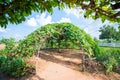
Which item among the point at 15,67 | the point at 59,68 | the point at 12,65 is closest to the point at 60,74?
the point at 59,68

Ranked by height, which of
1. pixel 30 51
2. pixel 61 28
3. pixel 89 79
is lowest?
pixel 89 79

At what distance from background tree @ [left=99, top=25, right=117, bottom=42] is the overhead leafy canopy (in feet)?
203

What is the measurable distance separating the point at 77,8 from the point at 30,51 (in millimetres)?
10521

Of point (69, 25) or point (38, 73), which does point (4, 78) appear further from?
point (69, 25)

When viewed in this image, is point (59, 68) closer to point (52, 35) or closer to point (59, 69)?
point (59, 69)

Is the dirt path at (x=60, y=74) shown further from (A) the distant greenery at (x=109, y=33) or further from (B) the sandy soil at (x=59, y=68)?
(A) the distant greenery at (x=109, y=33)

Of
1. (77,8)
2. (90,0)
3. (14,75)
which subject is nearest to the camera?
(90,0)

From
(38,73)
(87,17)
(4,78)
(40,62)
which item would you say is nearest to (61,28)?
(40,62)

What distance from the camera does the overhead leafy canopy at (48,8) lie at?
2.25m

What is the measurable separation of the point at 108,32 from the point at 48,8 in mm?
65798

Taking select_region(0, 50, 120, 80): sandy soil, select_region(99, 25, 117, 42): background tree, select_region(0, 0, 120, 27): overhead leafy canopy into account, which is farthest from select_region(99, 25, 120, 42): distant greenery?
select_region(0, 0, 120, 27): overhead leafy canopy

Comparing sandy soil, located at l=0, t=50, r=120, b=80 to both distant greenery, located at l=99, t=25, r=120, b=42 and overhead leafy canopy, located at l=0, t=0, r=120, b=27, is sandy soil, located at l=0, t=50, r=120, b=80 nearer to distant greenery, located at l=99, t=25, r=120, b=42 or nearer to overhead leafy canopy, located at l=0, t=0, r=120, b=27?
overhead leafy canopy, located at l=0, t=0, r=120, b=27

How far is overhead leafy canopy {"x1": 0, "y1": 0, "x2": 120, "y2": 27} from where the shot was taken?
2252mm

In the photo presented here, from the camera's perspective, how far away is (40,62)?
14258 millimetres
